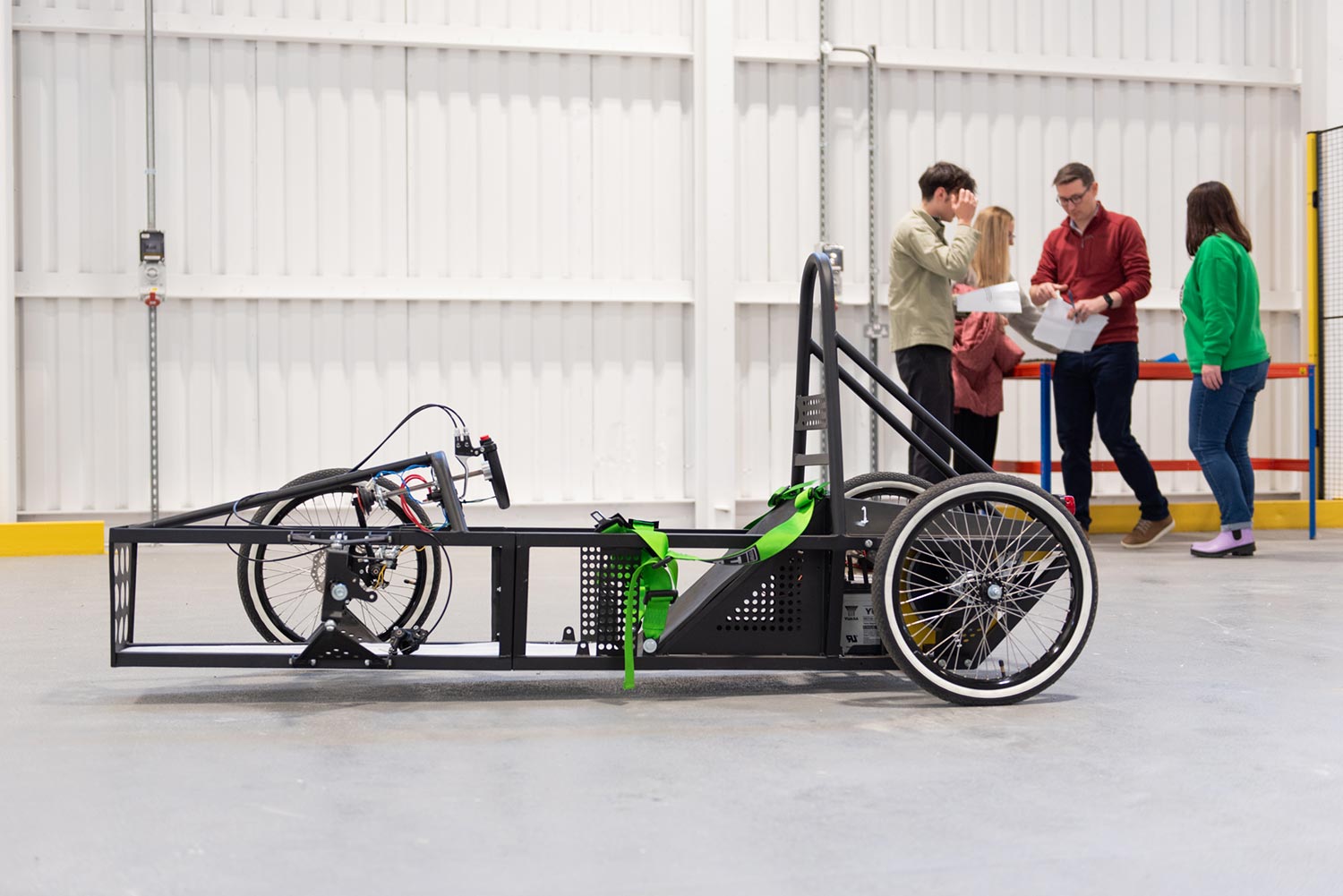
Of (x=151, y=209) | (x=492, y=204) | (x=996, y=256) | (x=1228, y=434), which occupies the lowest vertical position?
(x=1228, y=434)

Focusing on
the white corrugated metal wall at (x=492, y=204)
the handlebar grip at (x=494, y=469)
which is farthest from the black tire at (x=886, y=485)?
the white corrugated metal wall at (x=492, y=204)

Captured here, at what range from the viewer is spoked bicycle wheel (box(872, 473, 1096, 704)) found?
3080 millimetres

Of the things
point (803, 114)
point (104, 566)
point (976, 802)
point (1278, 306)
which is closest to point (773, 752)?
point (976, 802)

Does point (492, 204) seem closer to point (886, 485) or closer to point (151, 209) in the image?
point (151, 209)

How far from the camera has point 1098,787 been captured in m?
2.38

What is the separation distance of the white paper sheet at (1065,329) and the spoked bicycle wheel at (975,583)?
11.3 ft

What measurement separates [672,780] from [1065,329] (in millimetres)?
4751

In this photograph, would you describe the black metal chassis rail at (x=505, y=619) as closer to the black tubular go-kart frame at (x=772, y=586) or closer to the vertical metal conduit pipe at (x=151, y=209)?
the black tubular go-kart frame at (x=772, y=586)

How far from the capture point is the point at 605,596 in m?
3.18

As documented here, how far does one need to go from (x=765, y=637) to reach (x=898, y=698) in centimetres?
37

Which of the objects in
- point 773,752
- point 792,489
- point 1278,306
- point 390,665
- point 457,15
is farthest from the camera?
point 1278,306

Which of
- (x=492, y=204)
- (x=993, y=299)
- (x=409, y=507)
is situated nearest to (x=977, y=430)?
(x=993, y=299)

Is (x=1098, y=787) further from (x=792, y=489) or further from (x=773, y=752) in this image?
(x=792, y=489)

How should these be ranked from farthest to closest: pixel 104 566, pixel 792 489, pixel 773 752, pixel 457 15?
1. pixel 457 15
2. pixel 104 566
3. pixel 792 489
4. pixel 773 752
